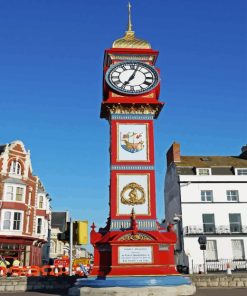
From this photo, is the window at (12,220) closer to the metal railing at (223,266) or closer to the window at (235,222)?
the metal railing at (223,266)

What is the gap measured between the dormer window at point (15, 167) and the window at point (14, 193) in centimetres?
161

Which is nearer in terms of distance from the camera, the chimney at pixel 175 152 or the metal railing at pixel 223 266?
the metal railing at pixel 223 266

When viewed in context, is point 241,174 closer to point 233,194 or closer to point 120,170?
point 233,194

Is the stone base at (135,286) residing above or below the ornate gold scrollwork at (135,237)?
below

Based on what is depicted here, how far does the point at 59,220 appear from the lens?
73938mm

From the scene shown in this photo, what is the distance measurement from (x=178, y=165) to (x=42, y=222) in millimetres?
18296

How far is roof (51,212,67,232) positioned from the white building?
29.6 m

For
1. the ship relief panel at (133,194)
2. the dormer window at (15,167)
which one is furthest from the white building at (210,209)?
the ship relief panel at (133,194)

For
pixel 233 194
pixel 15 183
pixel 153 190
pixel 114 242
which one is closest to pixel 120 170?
pixel 153 190

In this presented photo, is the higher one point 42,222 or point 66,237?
point 42,222

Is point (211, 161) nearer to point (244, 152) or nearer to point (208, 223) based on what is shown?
point (244, 152)

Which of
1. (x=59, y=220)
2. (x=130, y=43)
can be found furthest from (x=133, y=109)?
(x=59, y=220)

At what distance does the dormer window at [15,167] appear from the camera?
3919cm

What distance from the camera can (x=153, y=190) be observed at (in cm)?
2236
